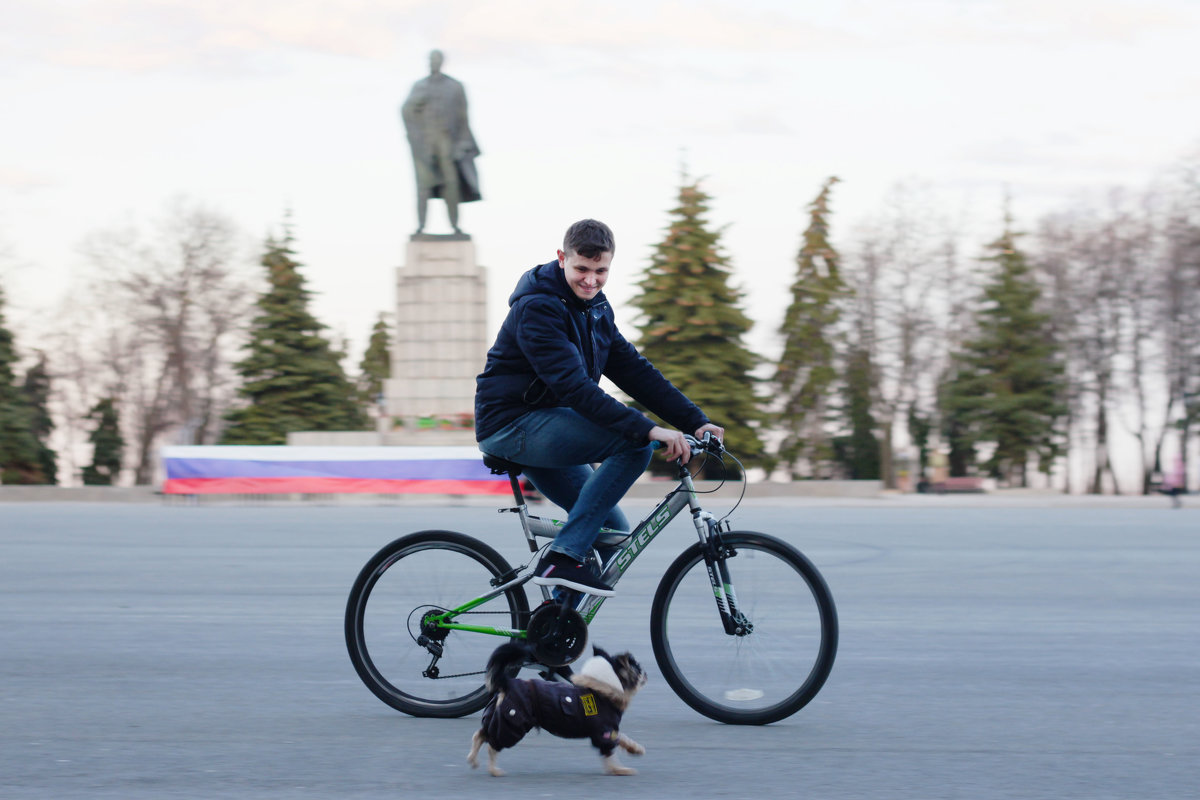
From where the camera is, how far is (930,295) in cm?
5050

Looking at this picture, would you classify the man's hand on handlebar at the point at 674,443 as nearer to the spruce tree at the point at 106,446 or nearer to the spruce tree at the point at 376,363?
the spruce tree at the point at 106,446

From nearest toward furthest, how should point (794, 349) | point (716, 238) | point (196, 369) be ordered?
1. point (716, 238)
2. point (794, 349)
3. point (196, 369)

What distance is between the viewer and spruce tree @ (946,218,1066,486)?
4472 cm

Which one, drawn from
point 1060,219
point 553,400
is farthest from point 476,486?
point 1060,219

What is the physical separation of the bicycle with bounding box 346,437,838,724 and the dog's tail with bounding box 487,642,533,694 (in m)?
0.24

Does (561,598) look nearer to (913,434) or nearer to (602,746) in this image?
(602,746)

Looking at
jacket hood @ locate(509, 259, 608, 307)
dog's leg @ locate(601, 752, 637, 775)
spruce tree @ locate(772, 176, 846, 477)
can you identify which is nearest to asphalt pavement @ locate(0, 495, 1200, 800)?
dog's leg @ locate(601, 752, 637, 775)

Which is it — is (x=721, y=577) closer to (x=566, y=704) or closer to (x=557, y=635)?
(x=557, y=635)

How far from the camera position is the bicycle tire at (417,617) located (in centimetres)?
539

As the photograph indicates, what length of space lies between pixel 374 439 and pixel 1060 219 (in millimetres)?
33214

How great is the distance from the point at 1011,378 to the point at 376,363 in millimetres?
53055

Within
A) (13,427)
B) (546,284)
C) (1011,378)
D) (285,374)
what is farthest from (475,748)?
(1011,378)

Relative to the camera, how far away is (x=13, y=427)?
4056 centimetres

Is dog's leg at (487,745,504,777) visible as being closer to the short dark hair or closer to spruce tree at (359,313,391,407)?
the short dark hair
